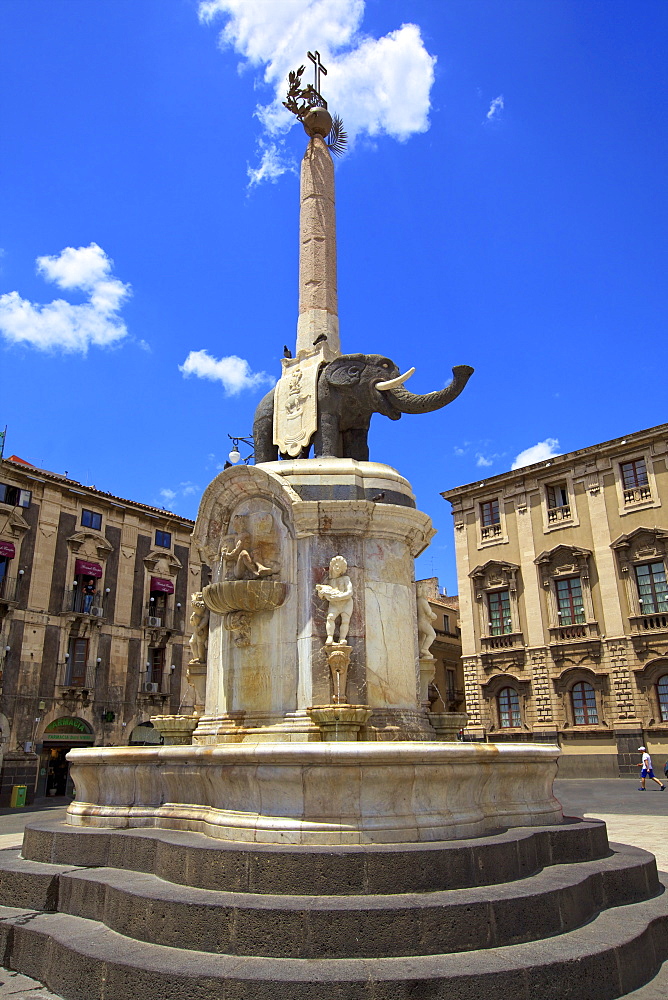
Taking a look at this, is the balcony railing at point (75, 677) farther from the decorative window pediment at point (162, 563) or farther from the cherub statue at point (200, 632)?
the cherub statue at point (200, 632)

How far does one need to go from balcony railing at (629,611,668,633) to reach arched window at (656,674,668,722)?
2.04 metres

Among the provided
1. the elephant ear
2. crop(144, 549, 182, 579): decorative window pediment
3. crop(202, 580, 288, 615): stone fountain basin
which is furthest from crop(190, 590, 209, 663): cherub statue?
crop(144, 549, 182, 579): decorative window pediment

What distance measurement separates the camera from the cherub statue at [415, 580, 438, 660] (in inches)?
400

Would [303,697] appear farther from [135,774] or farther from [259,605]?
[135,774]

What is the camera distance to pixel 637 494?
34.0 metres

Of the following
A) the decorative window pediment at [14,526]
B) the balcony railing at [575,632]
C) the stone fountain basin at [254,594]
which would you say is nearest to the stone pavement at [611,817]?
the stone fountain basin at [254,594]

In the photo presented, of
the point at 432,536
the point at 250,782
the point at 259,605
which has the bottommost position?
the point at 250,782

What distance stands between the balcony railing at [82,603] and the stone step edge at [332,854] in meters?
27.2

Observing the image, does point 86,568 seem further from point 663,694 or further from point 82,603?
point 663,694

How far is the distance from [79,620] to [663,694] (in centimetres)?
2613

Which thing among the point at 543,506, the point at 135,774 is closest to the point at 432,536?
the point at 135,774

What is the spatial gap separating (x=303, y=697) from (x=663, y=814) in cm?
1394

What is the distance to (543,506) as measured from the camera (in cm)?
3728

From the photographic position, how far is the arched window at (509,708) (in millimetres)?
35875
